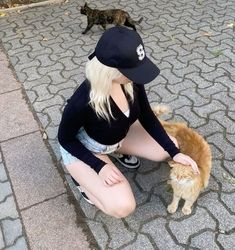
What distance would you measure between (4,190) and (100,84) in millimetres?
1516

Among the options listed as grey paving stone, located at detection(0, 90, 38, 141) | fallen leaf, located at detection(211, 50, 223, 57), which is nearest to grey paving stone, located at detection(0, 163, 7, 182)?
grey paving stone, located at detection(0, 90, 38, 141)

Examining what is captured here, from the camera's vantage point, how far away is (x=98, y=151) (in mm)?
2916

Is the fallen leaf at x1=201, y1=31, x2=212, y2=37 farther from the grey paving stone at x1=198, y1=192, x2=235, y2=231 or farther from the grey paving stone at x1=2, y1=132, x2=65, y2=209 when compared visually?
the grey paving stone at x1=198, y1=192, x2=235, y2=231

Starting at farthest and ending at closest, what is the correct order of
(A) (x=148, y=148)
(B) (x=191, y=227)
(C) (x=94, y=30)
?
(C) (x=94, y=30) < (A) (x=148, y=148) < (B) (x=191, y=227)

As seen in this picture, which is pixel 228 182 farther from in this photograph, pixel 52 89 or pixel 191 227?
pixel 52 89

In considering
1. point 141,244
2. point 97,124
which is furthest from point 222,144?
point 97,124

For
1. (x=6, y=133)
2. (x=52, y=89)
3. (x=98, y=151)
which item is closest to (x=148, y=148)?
(x=98, y=151)

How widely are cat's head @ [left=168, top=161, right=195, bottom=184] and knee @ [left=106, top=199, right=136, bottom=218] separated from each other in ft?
1.21

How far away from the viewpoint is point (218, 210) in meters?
2.98

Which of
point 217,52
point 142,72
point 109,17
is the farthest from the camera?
point 109,17

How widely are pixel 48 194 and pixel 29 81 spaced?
2007 millimetres

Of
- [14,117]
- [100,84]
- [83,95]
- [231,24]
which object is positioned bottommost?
[14,117]

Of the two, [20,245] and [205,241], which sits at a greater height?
[205,241]

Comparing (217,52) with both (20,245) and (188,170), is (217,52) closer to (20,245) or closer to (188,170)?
(188,170)
